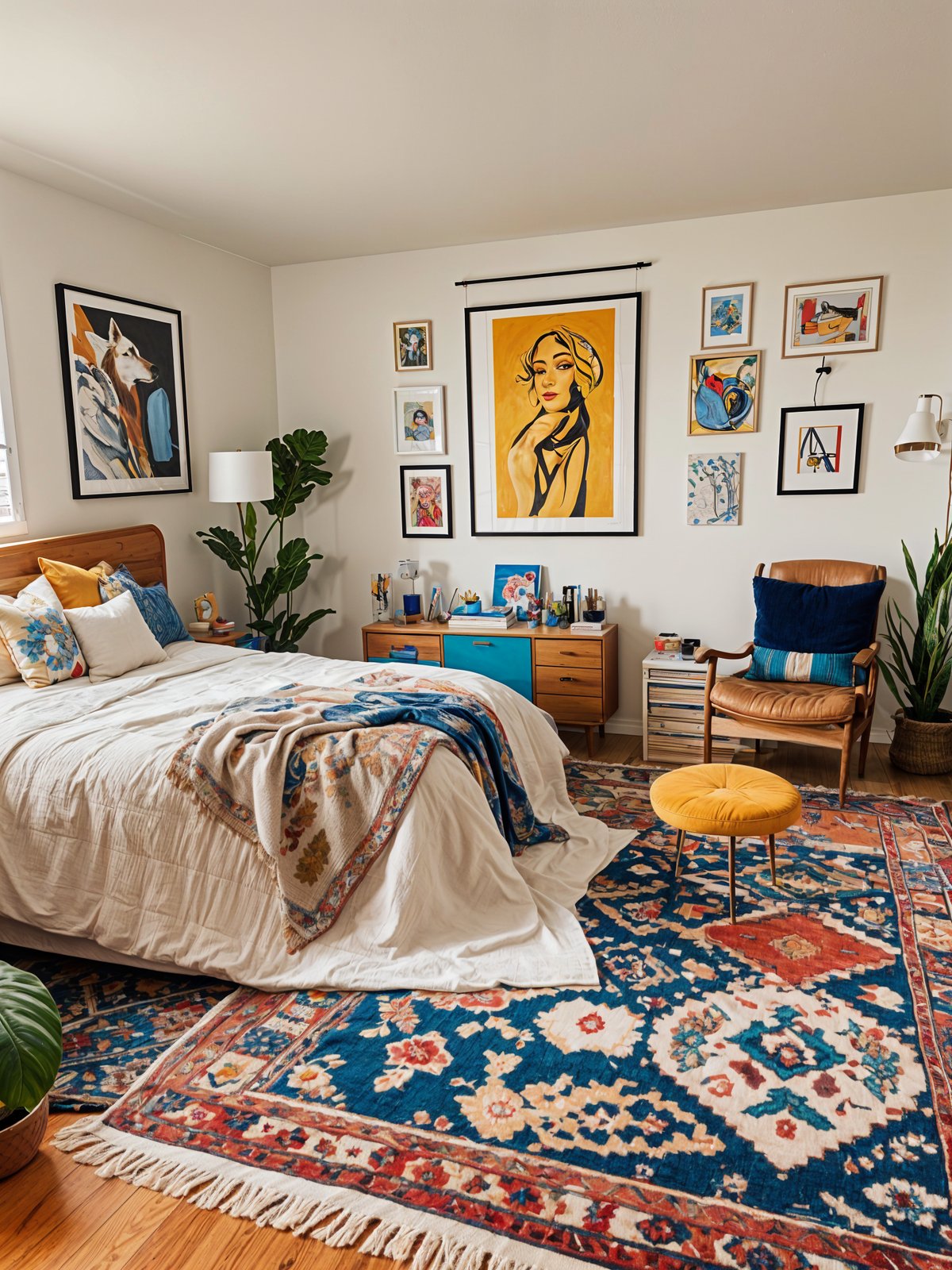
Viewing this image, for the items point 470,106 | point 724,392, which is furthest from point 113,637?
→ point 724,392

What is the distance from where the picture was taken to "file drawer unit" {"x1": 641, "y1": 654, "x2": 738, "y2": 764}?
4.52 metres

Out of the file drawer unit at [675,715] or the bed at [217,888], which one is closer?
the bed at [217,888]

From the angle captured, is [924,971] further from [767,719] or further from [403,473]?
[403,473]

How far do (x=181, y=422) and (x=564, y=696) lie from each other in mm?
2544

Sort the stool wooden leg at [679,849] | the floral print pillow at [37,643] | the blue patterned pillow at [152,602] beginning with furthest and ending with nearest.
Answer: the blue patterned pillow at [152,602]
the floral print pillow at [37,643]
the stool wooden leg at [679,849]

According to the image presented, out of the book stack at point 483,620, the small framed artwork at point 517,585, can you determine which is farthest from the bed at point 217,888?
the small framed artwork at point 517,585

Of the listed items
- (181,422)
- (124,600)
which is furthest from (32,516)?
(181,422)

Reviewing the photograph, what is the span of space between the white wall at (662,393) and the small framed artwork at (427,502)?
0.06 m

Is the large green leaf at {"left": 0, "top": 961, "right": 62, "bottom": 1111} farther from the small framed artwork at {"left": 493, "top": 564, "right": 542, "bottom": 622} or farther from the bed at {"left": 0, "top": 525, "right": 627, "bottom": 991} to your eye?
the small framed artwork at {"left": 493, "top": 564, "right": 542, "bottom": 622}

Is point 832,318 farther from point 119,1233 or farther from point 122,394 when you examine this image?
point 119,1233

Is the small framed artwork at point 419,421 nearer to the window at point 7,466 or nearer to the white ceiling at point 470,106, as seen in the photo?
the white ceiling at point 470,106

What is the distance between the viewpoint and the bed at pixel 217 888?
262cm

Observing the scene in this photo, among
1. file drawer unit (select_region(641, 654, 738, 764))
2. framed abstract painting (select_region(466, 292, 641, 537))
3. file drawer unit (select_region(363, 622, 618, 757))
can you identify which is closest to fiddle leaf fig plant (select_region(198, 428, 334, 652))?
file drawer unit (select_region(363, 622, 618, 757))

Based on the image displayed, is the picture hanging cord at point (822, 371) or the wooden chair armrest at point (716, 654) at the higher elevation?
the picture hanging cord at point (822, 371)
